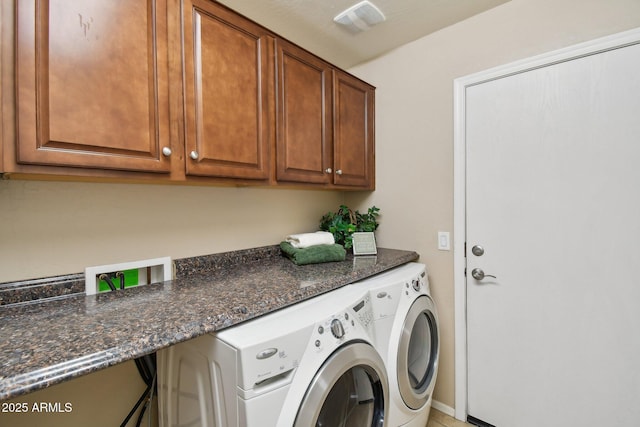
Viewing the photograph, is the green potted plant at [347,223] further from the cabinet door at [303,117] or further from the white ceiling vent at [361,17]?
the white ceiling vent at [361,17]

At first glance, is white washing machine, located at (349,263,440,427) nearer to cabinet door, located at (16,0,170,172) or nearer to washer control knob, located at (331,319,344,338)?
washer control knob, located at (331,319,344,338)

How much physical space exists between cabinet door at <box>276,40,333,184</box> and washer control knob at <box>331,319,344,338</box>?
2.55 ft

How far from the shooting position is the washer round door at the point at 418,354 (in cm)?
135

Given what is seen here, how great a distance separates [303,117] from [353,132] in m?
0.49

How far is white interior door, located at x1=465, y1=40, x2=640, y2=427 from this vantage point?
1290mm

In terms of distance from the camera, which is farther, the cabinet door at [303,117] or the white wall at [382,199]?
the cabinet door at [303,117]

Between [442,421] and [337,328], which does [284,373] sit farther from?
[442,421]

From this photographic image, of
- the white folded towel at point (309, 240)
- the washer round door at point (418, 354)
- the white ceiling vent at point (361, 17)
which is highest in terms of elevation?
the white ceiling vent at point (361, 17)

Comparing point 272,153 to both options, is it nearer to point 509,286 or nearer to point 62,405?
point 62,405

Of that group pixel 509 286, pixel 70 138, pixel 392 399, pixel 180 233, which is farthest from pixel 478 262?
pixel 70 138

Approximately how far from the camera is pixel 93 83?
91 centimetres

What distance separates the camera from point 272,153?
4.71ft

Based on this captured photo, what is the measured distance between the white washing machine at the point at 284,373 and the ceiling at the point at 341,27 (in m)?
1.50

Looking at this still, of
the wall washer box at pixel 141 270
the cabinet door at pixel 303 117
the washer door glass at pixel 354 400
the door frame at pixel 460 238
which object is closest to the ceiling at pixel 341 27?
the cabinet door at pixel 303 117
